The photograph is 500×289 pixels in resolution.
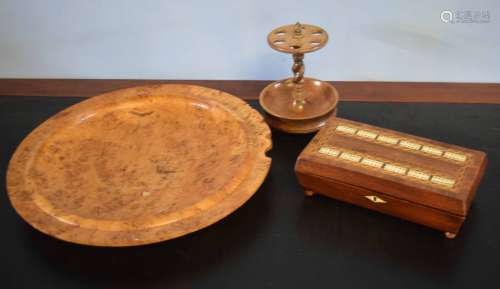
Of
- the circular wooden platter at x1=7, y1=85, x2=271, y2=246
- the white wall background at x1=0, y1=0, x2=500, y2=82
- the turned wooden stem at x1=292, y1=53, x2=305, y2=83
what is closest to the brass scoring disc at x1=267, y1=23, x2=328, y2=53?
the turned wooden stem at x1=292, y1=53, x2=305, y2=83

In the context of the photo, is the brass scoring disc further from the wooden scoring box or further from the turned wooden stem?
the wooden scoring box

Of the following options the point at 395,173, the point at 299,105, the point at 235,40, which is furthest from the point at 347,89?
the point at 395,173

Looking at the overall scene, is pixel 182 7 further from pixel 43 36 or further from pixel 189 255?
pixel 189 255

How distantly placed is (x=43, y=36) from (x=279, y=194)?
76cm

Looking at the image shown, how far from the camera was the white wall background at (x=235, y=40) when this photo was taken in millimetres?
1237

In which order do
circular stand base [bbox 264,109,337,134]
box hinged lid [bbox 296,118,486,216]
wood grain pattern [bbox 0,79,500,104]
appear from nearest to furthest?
box hinged lid [bbox 296,118,486,216] < circular stand base [bbox 264,109,337,134] < wood grain pattern [bbox 0,79,500,104]

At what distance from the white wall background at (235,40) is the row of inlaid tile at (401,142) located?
0.38 metres

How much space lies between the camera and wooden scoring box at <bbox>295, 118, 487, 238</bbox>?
0.83 meters

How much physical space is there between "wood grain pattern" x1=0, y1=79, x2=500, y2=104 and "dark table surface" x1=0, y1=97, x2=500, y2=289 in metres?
0.20

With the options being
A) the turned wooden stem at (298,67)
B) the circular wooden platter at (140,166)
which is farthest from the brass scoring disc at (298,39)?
the circular wooden platter at (140,166)

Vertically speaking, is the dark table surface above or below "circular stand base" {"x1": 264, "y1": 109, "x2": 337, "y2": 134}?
below

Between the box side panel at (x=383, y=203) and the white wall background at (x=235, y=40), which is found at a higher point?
the white wall background at (x=235, y=40)

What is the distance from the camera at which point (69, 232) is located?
85 centimetres

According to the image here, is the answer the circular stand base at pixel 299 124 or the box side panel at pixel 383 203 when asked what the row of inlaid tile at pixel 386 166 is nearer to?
the box side panel at pixel 383 203
